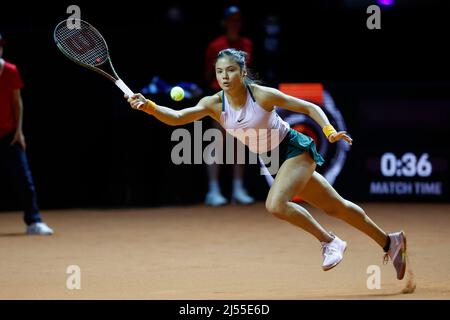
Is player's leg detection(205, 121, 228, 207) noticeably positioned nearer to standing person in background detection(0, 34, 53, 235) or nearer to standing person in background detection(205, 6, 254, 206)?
standing person in background detection(205, 6, 254, 206)

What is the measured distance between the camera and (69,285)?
627 centimetres

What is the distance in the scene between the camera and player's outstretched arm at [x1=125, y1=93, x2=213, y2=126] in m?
5.95

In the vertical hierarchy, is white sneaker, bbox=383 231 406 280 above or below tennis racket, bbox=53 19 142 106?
below

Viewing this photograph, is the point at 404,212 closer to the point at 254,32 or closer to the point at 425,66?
the point at 425,66

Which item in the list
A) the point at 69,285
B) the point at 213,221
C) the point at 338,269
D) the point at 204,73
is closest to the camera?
the point at 69,285

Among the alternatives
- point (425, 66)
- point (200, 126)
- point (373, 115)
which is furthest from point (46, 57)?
point (425, 66)

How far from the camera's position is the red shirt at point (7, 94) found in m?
8.89


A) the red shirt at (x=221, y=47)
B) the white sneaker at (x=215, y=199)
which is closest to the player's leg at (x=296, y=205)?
the red shirt at (x=221, y=47)

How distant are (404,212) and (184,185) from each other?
272cm

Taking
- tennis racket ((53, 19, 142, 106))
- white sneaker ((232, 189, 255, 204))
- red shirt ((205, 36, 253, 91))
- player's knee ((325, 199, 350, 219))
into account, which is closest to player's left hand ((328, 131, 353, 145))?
player's knee ((325, 199, 350, 219))

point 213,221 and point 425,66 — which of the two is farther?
point 425,66

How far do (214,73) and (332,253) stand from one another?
527cm

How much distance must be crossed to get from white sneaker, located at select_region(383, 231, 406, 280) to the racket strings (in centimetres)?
230

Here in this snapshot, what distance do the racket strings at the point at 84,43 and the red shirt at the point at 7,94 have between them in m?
2.47
